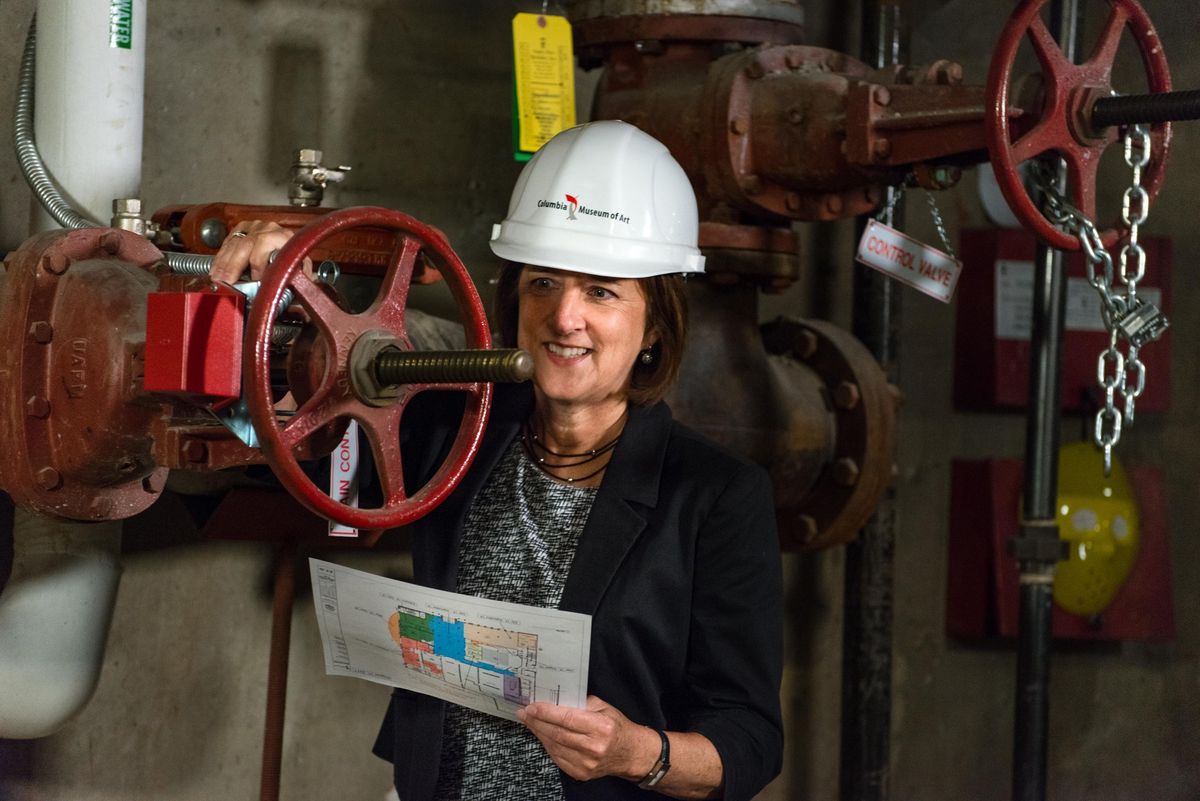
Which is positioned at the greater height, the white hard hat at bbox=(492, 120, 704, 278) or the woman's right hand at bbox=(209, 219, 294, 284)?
the white hard hat at bbox=(492, 120, 704, 278)

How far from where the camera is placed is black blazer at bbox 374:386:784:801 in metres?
1.23

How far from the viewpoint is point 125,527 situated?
5.68ft

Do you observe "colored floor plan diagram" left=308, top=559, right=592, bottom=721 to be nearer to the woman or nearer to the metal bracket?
the woman

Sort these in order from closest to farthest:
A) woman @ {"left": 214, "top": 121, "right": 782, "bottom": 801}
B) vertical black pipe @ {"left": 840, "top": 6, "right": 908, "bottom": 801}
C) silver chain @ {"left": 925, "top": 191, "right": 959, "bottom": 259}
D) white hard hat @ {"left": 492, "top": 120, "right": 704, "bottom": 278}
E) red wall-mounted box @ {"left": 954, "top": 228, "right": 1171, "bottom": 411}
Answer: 1. woman @ {"left": 214, "top": 121, "right": 782, "bottom": 801}
2. white hard hat @ {"left": 492, "top": 120, "right": 704, "bottom": 278}
3. silver chain @ {"left": 925, "top": 191, "right": 959, "bottom": 259}
4. vertical black pipe @ {"left": 840, "top": 6, "right": 908, "bottom": 801}
5. red wall-mounted box @ {"left": 954, "top": 228, "right": 1171, "bottom": 411}

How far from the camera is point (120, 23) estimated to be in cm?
142

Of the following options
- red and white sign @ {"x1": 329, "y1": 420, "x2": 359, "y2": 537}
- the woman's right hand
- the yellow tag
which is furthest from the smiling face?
the yellow tag

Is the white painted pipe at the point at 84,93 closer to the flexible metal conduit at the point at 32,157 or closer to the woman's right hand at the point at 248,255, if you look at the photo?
the flexible metal conduit at the point at 32,157

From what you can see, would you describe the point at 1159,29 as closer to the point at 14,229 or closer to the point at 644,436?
the point at 644,436

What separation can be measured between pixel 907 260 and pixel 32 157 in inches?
40.0

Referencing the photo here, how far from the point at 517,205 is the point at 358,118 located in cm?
58

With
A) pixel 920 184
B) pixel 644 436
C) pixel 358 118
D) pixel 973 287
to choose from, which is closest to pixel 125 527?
pixel 358 118

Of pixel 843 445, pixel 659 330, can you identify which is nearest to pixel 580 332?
pixel 659 330

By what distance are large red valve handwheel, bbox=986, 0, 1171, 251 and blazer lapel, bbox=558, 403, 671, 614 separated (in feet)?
1.39

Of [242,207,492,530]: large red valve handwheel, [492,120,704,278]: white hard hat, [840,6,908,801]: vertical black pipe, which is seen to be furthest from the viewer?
[840,6,908,801]: vertical black pipe
